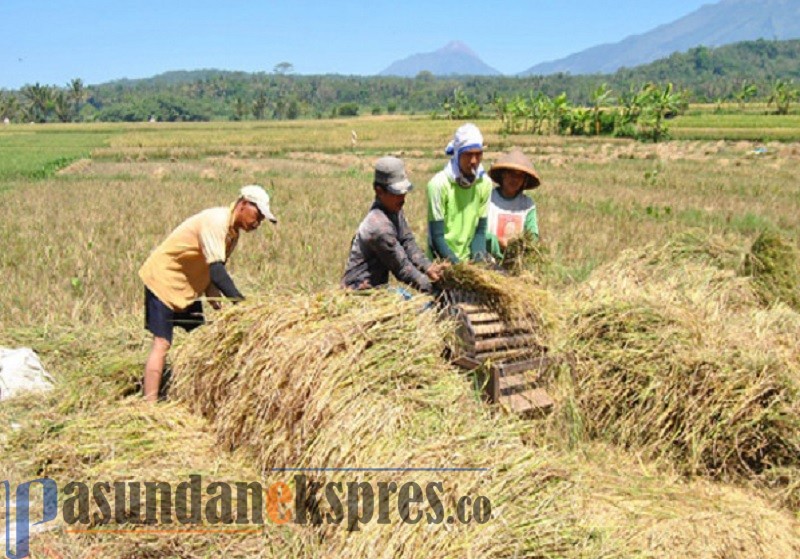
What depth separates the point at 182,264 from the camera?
3.97m

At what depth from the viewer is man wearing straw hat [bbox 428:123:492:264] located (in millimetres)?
4078

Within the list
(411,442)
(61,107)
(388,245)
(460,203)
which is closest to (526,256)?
(460,203)

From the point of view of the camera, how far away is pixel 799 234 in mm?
9805

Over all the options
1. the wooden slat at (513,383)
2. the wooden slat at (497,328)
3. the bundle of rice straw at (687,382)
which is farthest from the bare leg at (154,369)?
the bundle of rice straw at (687,382)

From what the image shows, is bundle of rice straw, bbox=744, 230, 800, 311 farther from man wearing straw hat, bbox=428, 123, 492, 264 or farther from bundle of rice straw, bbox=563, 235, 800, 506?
man wearing straw hat, bbox=428, 123, 492, 264

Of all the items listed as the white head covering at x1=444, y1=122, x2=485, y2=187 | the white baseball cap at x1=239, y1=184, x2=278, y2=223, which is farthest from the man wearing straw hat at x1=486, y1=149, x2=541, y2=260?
the white baseball cap at x1=239, y1=184, x2=278, y2=223

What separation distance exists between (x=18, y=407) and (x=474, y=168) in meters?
3.13

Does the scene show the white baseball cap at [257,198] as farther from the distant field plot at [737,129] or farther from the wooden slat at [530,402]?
the distant field plot at [737,129]

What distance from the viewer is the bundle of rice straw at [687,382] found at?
342cm

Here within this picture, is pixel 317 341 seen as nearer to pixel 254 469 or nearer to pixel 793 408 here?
pixel 254 469

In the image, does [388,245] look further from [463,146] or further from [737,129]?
[737,129]

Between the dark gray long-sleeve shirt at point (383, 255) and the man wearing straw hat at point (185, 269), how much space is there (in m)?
0.52

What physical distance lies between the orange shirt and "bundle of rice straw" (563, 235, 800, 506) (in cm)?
208

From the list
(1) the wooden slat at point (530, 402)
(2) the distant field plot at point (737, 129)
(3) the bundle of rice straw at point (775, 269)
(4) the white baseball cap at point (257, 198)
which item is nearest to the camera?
(1) the wooden slat at point (530, 402)
